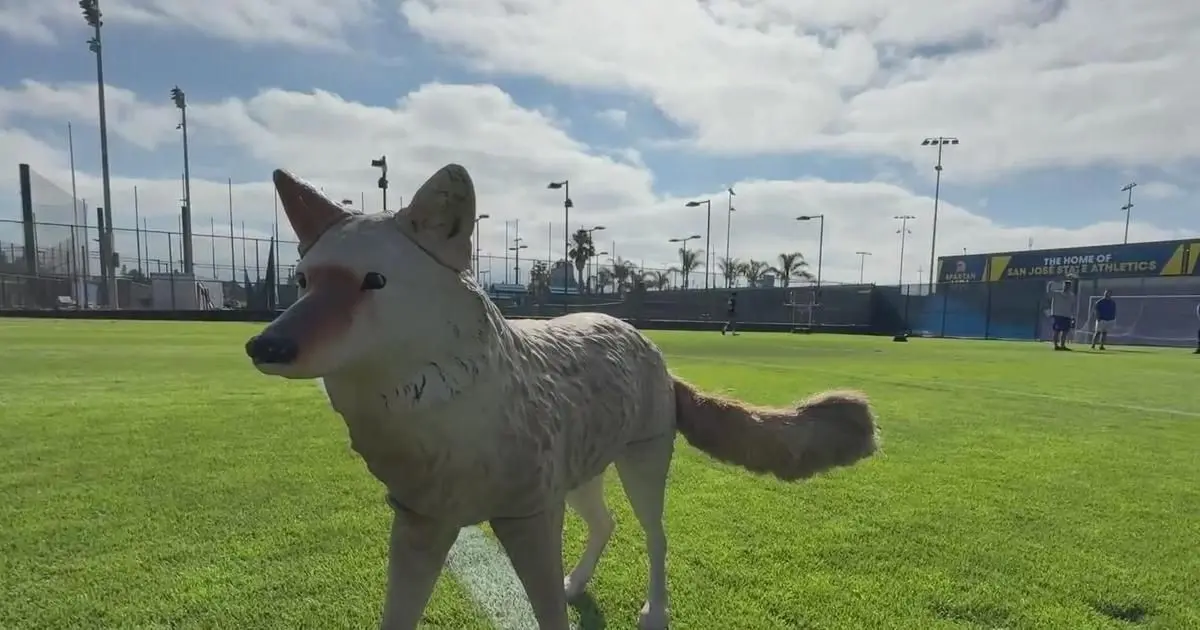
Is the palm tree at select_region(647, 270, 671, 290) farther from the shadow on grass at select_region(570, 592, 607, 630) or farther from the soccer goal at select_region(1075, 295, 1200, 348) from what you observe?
the shadow on grass at select_region(570, 592, 607, 630)

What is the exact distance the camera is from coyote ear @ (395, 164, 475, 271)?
50.3 inches

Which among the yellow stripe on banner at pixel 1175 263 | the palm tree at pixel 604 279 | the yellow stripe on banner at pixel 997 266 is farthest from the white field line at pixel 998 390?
the palm tree at pixel 604 279

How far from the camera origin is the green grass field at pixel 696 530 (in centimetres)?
227

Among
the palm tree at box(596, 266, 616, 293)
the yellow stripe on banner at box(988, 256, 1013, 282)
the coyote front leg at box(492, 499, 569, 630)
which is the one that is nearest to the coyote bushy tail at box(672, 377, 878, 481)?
the coyote front leg at box(492, 499, 569, 630)

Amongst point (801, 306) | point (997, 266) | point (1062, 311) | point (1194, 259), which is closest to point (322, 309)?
point (1062, 311)

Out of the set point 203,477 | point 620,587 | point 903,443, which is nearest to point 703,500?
point 620,587

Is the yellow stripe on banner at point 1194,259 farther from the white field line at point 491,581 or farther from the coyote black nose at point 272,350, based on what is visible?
the coyote black nose at point 272,350

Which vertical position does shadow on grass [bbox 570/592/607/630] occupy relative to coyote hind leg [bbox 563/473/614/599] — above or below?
below

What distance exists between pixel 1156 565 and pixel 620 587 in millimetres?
2354

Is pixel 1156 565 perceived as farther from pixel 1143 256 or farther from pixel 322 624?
pixel 1143 256

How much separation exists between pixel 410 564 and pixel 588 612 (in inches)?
39.4

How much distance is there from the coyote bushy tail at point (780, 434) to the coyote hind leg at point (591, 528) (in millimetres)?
420

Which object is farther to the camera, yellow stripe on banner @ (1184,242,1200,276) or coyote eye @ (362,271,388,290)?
yellow stripe on banner @ (1184,242,1200,276)

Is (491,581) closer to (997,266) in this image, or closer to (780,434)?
(780,434)
